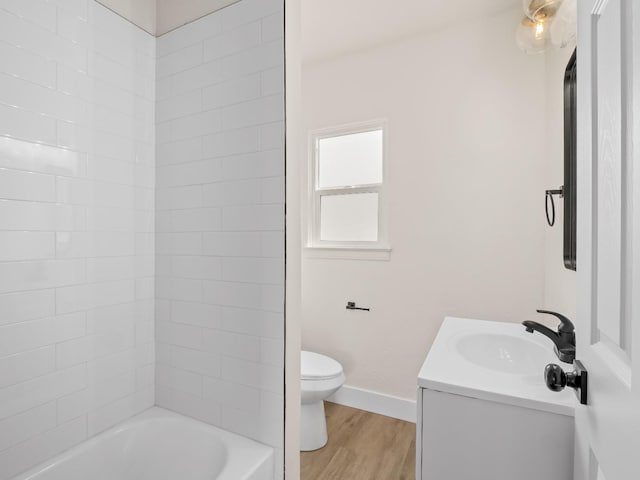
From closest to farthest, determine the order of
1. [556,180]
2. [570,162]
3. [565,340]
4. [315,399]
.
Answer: [565,340], [570,162], [556,180], [315,399]

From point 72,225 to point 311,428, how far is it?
1704mm

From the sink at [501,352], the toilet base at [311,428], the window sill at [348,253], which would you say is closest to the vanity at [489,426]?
the sink at [501,352]

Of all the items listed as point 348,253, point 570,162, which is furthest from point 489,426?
point 348,253

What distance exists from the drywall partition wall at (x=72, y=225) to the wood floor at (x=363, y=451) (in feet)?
3.46

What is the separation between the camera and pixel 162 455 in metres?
→ 1.40

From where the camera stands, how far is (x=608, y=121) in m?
0.59

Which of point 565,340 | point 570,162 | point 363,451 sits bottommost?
point 363,451

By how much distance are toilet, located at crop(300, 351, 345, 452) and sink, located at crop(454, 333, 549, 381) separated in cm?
96

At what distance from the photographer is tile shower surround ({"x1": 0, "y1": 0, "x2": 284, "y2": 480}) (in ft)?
3.80

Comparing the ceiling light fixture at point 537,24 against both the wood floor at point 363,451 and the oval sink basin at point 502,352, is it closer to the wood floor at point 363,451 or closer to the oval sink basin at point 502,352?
the oval sink basin at point 502,352

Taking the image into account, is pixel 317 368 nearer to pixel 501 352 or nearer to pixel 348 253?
pixel 348 253

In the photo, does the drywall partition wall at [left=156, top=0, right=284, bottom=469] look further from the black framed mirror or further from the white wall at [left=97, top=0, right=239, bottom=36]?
the black framed mirror

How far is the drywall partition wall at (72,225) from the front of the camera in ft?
3.71

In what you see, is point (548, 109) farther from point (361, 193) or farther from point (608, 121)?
point (608, 121)
